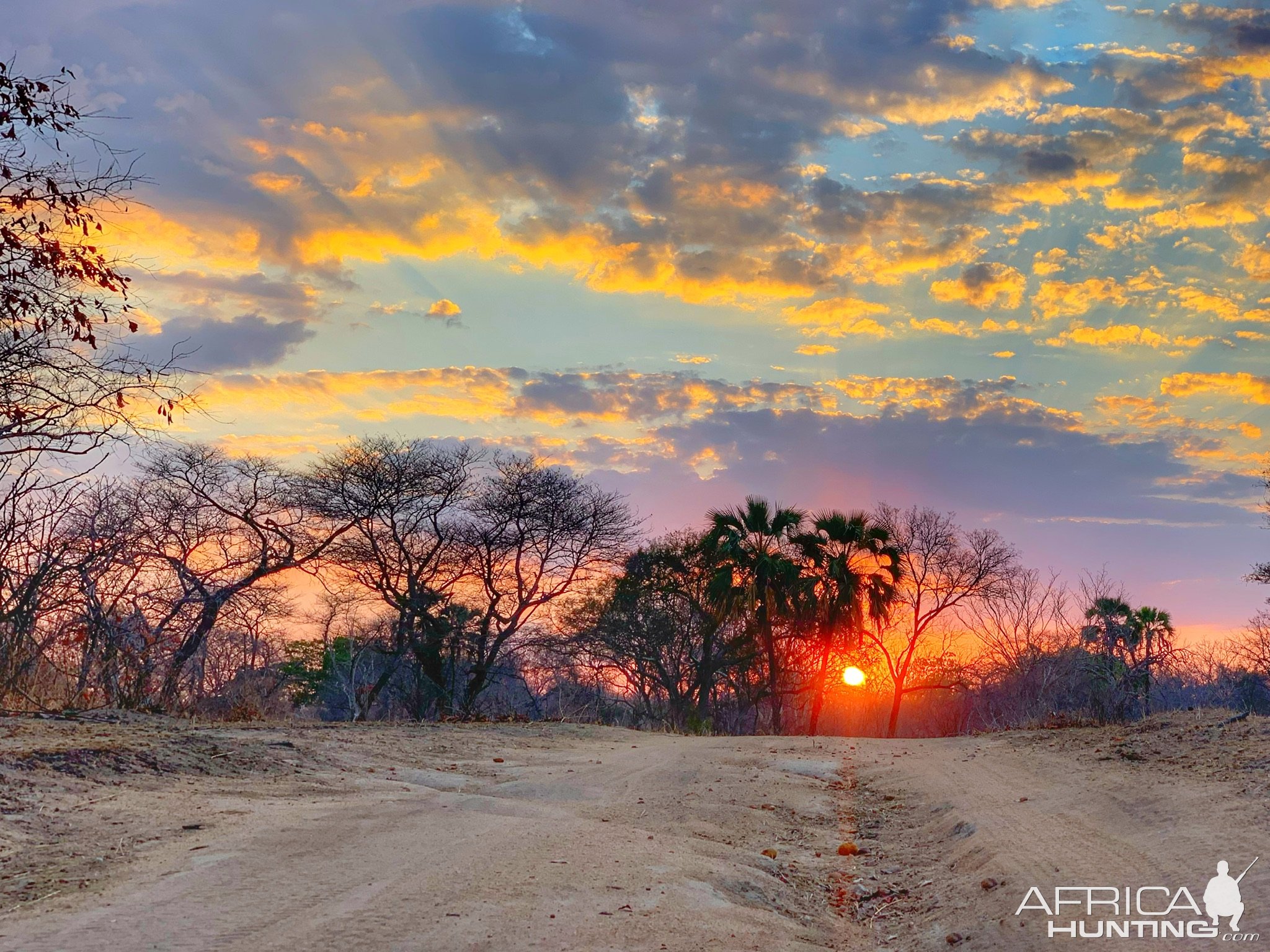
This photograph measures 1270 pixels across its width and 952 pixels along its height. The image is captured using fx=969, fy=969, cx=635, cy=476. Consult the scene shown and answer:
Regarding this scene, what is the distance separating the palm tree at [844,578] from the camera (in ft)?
107

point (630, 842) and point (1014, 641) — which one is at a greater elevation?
point (1014, 641)

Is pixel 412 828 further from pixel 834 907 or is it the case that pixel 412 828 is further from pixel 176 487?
pixel 176 487

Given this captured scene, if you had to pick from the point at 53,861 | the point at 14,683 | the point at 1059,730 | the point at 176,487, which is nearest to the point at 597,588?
the point at 176,487

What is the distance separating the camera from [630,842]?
7055 mm

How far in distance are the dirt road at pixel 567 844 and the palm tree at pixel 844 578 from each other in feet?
67.3

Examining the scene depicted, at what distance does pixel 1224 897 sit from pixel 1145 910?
0.39 meters

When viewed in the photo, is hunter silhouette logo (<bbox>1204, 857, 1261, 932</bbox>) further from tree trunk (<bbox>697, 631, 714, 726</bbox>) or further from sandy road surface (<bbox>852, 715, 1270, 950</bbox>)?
tree trunk (<bbox>697, 631, 714, 726</bbox>)

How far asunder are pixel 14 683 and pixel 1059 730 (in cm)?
1455

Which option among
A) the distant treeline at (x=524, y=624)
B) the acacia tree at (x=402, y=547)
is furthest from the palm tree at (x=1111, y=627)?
the acacia tree at (x=402, y=547)

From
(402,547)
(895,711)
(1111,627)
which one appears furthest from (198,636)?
(1111,627)

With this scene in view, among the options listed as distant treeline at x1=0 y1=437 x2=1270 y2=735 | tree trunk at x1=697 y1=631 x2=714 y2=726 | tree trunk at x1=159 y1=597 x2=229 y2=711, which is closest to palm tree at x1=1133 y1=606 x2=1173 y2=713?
distant treeline at x1=0 y1=437 x2=1270 y2=735

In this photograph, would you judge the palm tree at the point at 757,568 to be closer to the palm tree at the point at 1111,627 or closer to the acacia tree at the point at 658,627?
the acacia tree at the point at 658,627

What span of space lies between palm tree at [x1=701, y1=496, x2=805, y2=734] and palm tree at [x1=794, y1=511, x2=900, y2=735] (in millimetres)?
777

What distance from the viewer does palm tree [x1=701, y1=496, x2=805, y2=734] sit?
32250 mm
